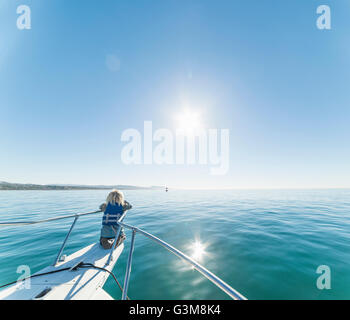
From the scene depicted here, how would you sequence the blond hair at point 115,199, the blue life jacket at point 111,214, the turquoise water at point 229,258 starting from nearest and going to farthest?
the turquoise water at point 229,258
the blue life jacket at point 111,214
the blond hair at point 115,199

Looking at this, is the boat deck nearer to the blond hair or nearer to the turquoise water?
the turquoise water

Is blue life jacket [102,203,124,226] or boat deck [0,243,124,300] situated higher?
blue life jacket [102,203,124,226]

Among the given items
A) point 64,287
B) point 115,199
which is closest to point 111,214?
point 115,199

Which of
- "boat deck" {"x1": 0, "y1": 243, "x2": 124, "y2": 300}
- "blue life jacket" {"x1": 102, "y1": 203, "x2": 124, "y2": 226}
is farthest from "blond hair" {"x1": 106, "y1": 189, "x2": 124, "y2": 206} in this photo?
"boat deck" {"x1": 0, "y1": 243, "x2": 124, "y2": 300}

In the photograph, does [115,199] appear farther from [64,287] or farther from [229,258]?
[229,258]

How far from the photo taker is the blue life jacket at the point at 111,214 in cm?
439

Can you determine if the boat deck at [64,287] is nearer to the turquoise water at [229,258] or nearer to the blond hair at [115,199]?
the turquoise water at [229,258]

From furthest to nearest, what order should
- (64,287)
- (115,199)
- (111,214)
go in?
(115,199)
(111,214)
(64,287)

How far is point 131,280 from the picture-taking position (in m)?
3.69

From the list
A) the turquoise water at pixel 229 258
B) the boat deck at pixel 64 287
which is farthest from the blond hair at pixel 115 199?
the turquoise water at pixel 229 258

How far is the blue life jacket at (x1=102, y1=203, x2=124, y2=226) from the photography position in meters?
4.39

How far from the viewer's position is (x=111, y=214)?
176 inches
